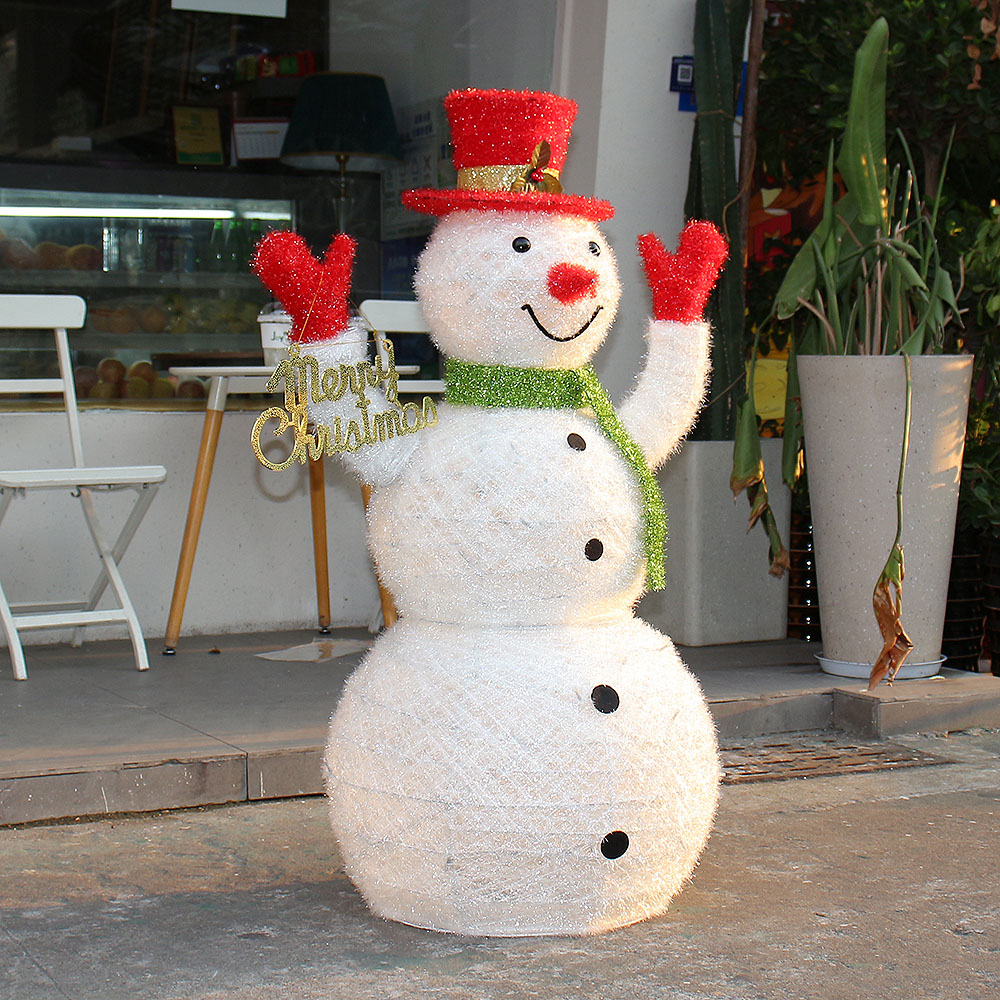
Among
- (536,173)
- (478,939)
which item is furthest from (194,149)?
(478,939)

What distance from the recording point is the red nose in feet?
9.16

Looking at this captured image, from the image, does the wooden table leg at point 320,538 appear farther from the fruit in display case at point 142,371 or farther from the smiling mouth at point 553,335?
the smiling mouth at point 553,335

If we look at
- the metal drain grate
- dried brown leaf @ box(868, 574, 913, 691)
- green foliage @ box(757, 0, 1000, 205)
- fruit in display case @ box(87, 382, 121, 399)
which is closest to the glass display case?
fruit in display case @ box(87, 382, 121, 399)

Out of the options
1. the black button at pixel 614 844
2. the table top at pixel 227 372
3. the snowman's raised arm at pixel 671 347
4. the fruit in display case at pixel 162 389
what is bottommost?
the black button at pixel 614 844

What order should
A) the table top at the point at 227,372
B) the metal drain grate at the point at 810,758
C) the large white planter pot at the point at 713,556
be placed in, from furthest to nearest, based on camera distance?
the large white planter pot at the point at 713,556, the table top at the point at 227,372, the metal drain grate at the point at 810,758

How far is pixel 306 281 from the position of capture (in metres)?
2.81

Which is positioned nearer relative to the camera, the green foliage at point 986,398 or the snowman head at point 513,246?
the snowman head at point 513,246

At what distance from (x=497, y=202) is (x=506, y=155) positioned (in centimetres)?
11

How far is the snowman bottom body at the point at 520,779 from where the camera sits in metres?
2.71

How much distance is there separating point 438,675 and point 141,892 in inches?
37.1

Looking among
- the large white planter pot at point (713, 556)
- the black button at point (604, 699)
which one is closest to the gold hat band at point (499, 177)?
the black button at point (604, 699)

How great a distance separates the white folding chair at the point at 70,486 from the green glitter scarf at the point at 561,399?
7.43 feet

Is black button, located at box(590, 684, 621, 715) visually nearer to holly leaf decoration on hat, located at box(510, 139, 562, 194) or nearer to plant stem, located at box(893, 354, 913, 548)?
holly leaf decoration on hat, located at box(510, 139, 562, 194)

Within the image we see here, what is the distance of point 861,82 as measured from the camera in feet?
16.1
